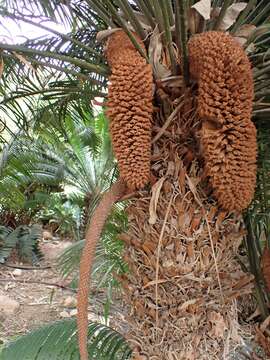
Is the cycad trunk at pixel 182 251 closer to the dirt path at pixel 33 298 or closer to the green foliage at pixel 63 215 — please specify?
the dirt path at pixel 33 298

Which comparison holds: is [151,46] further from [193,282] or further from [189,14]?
[193,282]

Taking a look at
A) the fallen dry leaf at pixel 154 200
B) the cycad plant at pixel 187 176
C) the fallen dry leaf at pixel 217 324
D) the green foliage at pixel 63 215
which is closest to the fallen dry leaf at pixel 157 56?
the cycad plant at pixel 187 176

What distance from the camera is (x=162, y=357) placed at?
63.1 inches

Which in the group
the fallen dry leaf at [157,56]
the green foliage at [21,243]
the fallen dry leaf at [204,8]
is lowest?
the green foliage at [21,243]

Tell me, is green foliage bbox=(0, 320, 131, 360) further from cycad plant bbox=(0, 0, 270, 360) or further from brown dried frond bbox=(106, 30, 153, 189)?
brown dried frond bbox=(106, 30, 153, 189)

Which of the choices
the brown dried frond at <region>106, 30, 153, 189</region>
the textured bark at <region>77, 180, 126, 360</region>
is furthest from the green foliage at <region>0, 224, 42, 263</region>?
the brown dried frond at <region>106, 30, 153, 189</region>

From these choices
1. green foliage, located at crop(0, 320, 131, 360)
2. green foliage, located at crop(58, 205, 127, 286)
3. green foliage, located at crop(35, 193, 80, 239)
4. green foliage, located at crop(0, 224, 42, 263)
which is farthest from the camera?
green foliage, located at crop(35, 193, 80, 239)

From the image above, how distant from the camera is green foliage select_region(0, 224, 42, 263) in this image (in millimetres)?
7302

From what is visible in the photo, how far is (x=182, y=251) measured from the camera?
157cm

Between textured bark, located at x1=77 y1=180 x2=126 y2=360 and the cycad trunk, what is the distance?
0.15 meters

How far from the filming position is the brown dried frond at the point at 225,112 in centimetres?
134

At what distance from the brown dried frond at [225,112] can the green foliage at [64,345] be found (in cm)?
109

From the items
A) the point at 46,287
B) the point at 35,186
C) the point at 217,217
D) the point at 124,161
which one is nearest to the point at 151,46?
the point at 124,161

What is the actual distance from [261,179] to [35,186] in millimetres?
6471
